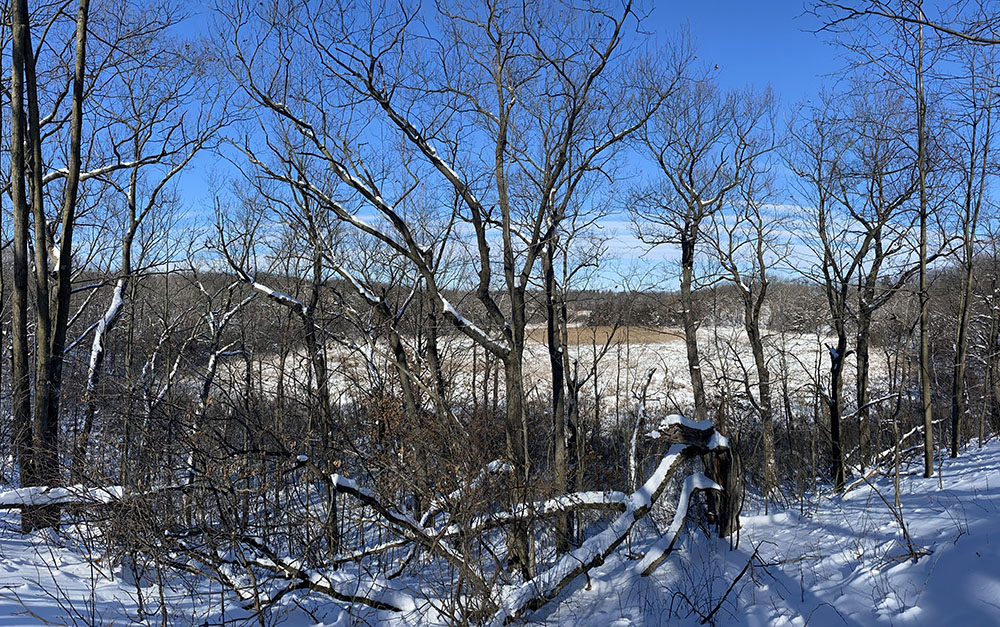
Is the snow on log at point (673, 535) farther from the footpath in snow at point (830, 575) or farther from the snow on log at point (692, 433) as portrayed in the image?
the snow on log at point (692, 433)

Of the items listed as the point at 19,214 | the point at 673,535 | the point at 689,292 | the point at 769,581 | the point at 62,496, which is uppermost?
the point at 19,214

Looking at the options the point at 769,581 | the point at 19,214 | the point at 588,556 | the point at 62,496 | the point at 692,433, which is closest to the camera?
the point at 769,581

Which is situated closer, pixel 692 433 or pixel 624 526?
pixel 624 526

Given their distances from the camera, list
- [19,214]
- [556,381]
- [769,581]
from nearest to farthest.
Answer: [769,581] → [19,214] → [556,381]

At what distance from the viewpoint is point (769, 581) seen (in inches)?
195

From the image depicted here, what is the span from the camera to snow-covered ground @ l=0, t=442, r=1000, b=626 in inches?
166

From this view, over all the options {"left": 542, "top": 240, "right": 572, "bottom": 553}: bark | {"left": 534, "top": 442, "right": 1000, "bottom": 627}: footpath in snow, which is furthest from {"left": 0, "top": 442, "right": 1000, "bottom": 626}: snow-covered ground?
{"left": 542, "top": 240, "right": 572, "bottom": 553}: bark

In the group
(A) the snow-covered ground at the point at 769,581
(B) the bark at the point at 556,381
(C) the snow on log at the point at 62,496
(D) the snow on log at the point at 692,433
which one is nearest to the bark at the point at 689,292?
(B) the bark at the point at 556,381

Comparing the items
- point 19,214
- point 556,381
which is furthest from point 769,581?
point 19,214

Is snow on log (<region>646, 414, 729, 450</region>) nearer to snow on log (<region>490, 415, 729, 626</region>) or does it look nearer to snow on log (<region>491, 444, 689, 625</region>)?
snow on log (<region>490, 415, 729, 626</region>)

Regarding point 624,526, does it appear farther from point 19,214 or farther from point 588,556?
point 19,214

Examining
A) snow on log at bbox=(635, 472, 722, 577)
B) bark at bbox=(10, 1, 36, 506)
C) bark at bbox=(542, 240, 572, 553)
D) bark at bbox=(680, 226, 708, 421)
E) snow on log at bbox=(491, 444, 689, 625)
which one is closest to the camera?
snow on log at bbox=(491, 444, 689, 625)

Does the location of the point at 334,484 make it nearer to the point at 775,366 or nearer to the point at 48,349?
the point at 48,349

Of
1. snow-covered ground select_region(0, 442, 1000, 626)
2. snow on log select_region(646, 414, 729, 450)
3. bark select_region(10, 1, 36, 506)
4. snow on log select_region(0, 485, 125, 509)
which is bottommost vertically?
snow-covered ground select_region(0, 442, 1000, 626)
